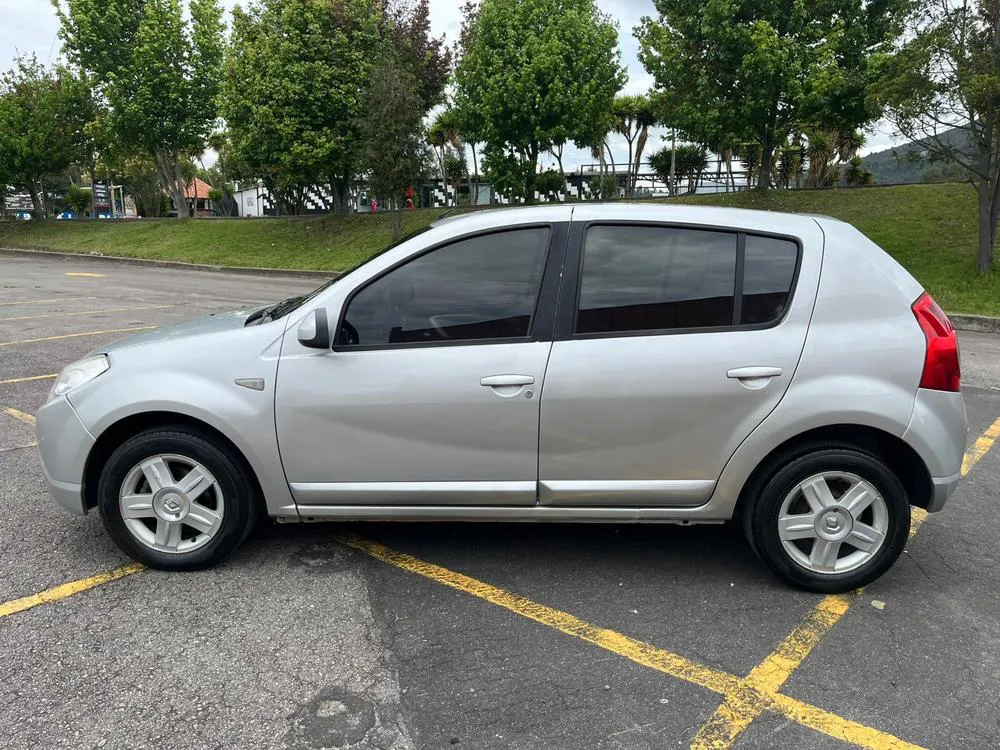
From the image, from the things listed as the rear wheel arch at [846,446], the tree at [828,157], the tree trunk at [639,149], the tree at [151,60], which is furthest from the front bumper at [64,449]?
the tree trunk at [639,149]

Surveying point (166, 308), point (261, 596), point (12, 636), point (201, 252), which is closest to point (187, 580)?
point (261, 596)

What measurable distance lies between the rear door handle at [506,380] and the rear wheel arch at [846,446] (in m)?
1.06

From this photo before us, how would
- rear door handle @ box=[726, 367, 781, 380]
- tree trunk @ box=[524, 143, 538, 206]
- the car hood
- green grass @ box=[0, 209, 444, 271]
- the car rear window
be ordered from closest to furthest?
rear door handle @ box=[726, 367, 781, 380]
the car rear window
the car hood
green grass @ box=[0, 209, 444, 271]
tree trunk @ box=[524, 143, 538, 206]

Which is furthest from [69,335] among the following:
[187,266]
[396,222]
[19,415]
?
[187,266]

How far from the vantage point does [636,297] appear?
3.22m

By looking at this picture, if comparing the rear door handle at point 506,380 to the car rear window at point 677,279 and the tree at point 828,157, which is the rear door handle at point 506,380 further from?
the tree at point 828,157

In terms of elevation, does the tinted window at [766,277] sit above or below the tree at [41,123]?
below

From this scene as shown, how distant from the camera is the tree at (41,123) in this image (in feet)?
100

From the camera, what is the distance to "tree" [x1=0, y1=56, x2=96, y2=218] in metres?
30.5

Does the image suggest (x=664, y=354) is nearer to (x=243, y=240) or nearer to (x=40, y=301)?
(x=40, y=301)

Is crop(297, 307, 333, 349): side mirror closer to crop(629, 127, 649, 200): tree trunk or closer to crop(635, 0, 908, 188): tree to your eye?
crop(635, 0, 908, 188): tree

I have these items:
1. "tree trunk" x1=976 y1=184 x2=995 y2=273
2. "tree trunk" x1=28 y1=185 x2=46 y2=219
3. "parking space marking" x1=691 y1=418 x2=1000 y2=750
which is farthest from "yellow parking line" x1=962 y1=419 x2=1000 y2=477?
"tree trunk" x1=28 y1=185 x2=46 y2=219

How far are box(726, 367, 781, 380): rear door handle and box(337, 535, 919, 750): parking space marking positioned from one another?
1.05 m

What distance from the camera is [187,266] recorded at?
2316cm
